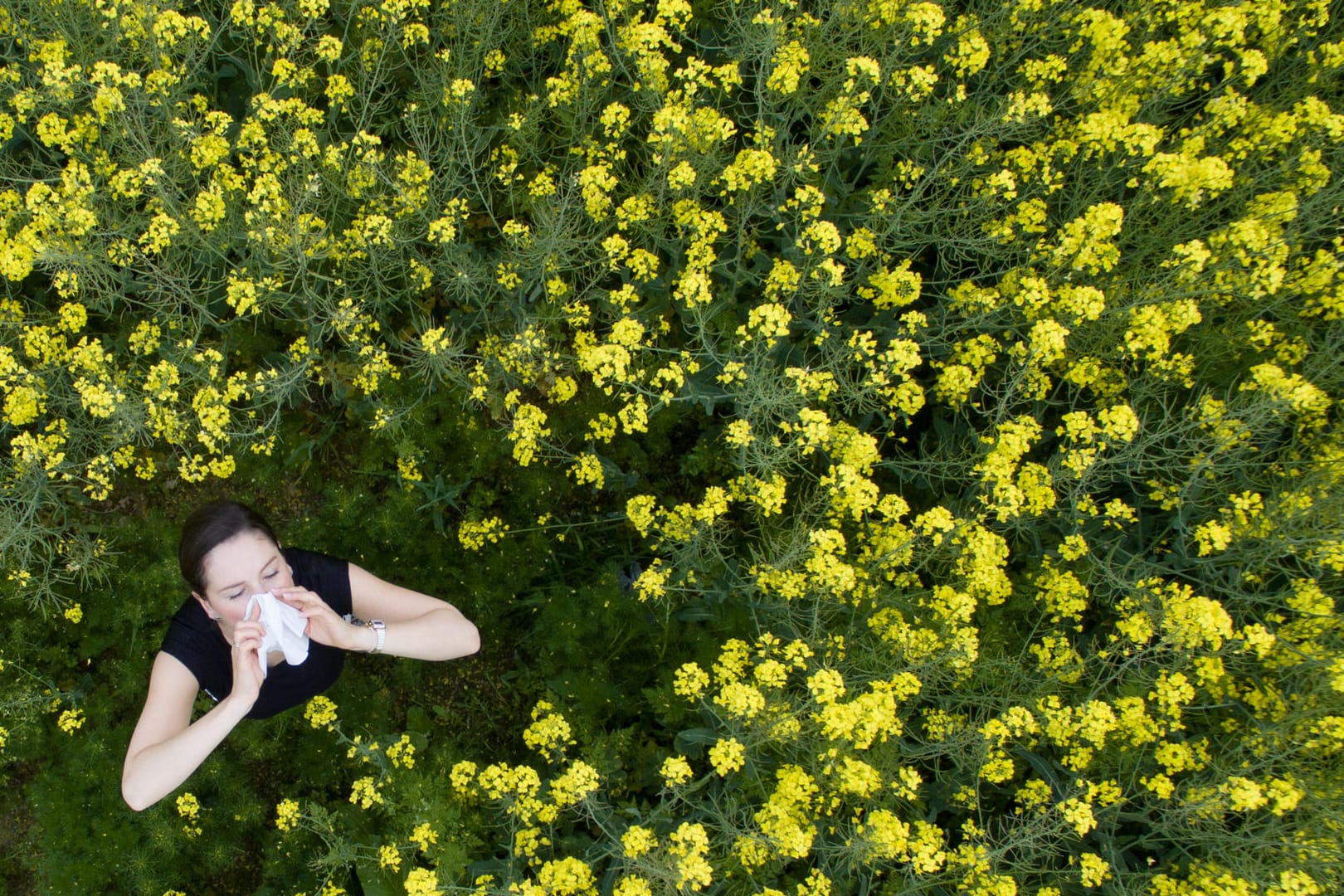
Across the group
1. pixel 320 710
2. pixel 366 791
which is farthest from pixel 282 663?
pixel 366 791

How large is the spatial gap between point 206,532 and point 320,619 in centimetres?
60

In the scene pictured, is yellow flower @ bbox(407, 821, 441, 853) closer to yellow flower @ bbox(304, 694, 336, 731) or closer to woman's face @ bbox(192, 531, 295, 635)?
yellow flower @ bbox(304, 694, 336, 731)

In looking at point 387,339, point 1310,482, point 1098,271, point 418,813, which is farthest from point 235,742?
point 1310,482

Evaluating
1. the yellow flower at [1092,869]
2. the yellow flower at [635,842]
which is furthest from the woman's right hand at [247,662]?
the yellow flower at [1092,869]

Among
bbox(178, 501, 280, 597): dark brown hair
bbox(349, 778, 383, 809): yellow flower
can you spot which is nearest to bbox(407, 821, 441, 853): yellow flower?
bbox(349, 778, 383, 809): yellow flower

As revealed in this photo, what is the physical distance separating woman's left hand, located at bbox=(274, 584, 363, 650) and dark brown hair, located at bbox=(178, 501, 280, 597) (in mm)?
312

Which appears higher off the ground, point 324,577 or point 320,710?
point 324,577

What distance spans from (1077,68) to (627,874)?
5315mm

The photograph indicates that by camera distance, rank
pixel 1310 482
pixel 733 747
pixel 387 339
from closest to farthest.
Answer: pixel 733 747 < pixel 1310 482 < pixel 387 339

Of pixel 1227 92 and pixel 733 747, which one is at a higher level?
pixel 1227 92

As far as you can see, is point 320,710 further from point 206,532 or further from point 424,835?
point 206,532

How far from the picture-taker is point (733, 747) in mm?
3377

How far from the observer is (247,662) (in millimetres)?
3111

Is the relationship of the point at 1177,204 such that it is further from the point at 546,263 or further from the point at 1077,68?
the point at 546,263
